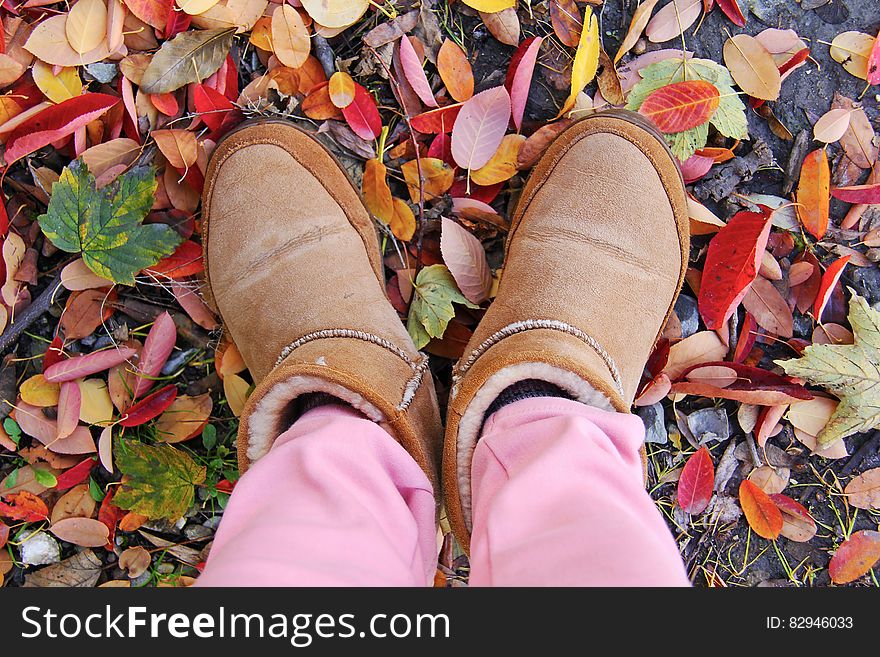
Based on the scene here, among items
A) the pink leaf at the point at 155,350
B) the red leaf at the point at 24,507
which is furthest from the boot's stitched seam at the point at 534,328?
the red leaf at the point at 24,507

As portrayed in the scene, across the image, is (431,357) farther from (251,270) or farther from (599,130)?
(599,130)

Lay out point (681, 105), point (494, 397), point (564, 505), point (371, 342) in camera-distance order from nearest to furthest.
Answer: point (564, 505), point (494, 397), point (371, 342), point (681, 105)

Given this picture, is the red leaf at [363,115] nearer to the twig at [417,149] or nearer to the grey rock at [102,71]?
the twig at [417,149]

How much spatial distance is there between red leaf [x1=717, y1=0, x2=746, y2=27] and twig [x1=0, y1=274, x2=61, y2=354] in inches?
43.4

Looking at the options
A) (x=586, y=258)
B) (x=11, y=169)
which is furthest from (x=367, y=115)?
(x=11, y=169)

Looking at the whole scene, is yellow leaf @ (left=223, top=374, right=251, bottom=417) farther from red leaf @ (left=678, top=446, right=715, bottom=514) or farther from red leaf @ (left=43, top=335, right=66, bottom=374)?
red leaf @ (left=678, top=446, right=715, bottom=514)

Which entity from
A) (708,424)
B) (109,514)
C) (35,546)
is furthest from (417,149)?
(35,546)

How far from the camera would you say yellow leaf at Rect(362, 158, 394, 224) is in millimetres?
1043

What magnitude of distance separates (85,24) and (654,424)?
1.06m

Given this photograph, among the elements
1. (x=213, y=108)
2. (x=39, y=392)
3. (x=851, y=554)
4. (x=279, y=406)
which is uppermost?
(x=213, y=108)

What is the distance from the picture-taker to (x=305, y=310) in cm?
97

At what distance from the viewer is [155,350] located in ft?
3.41

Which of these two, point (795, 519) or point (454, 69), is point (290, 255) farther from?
point (795, 519)

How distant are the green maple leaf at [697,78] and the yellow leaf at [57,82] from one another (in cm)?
84
